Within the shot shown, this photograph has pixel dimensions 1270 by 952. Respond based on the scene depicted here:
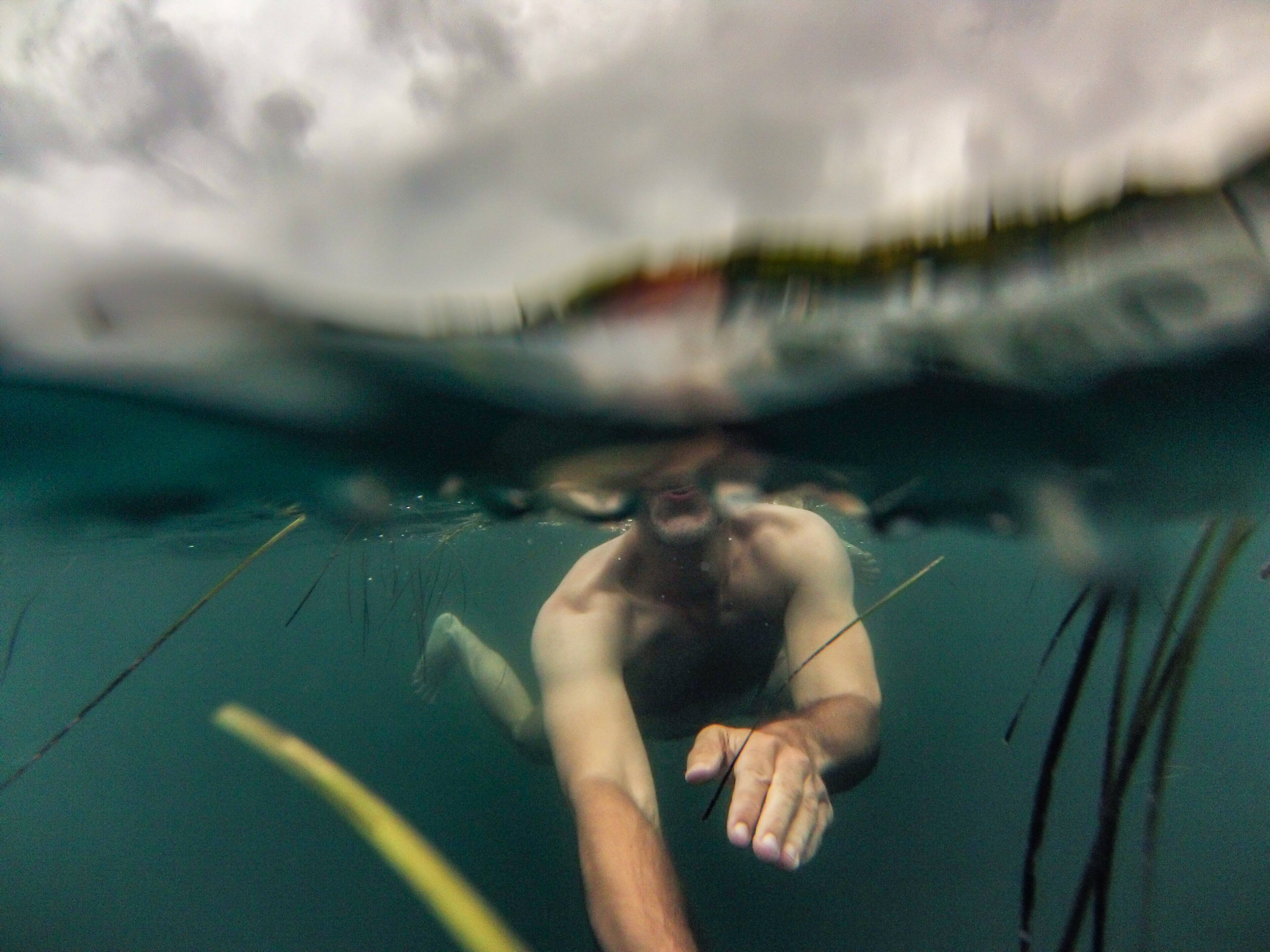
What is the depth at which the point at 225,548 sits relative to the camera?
13812 millimetres

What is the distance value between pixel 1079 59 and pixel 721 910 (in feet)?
50.4

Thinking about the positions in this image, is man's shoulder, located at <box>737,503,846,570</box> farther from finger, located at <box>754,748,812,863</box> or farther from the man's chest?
finger, located at <box>754,748,812,863</box>

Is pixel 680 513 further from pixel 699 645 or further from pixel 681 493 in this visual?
pixel 699 645

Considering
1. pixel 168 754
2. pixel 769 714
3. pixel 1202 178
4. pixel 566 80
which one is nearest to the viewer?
pixel 566 80

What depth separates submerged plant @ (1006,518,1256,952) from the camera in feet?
6.27

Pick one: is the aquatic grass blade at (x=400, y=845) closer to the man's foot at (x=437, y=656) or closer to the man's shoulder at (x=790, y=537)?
the man's shoulder at (x=790, y=537)

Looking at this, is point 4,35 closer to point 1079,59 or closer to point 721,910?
point 1079,59


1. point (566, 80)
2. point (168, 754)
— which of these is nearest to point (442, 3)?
point (566, 80)

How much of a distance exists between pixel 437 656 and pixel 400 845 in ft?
37.8

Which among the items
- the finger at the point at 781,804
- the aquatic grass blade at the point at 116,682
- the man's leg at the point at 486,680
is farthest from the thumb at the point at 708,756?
the man's leg at the point at 486,680

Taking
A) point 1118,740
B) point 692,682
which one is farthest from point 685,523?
point 1118,740

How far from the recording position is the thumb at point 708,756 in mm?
2623

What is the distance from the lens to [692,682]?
6.50 metres

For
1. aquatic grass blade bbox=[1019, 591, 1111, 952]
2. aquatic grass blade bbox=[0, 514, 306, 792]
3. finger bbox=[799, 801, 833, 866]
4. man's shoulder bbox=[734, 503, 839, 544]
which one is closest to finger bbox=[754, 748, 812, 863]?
finger bbox=[799, 801, 833, 866]
